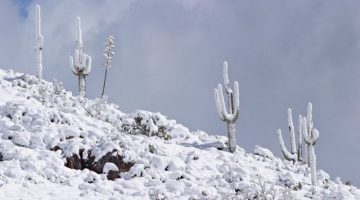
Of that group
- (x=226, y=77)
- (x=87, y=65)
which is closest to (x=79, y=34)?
(x=87, y=65)

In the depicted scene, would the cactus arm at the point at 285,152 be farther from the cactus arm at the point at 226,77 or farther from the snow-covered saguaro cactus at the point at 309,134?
the cactus arm at the point at 226,77

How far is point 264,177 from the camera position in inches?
724

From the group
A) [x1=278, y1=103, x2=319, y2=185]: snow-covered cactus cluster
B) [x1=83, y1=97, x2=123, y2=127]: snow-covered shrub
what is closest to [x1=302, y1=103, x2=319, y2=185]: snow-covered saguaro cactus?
[x1=278, y1=103, x2=319, y2=185]: snow-covered cactus cluster

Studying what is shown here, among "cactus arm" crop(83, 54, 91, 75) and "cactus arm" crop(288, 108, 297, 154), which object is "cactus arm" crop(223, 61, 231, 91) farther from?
"cactus arm" crop(83, 54, 91, 75)

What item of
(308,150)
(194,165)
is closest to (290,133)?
(308,150)

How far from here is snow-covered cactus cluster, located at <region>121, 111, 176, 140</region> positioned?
68.7 ft

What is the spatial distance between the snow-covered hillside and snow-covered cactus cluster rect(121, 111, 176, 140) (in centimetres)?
4

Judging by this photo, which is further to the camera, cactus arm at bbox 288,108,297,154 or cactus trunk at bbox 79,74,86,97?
cactus trunk at bbox 79,74,86,97

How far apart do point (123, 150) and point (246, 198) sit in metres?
4.82

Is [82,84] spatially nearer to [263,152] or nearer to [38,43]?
[38,43]

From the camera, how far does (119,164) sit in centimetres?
1608

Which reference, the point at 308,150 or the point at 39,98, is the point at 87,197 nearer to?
the point at 39,98

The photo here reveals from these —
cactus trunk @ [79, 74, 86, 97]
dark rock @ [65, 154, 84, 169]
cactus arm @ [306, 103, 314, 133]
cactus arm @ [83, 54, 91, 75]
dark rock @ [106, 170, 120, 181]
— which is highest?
cactus arm @ [83, 54, 91, 75]

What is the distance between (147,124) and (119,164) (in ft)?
17.4
